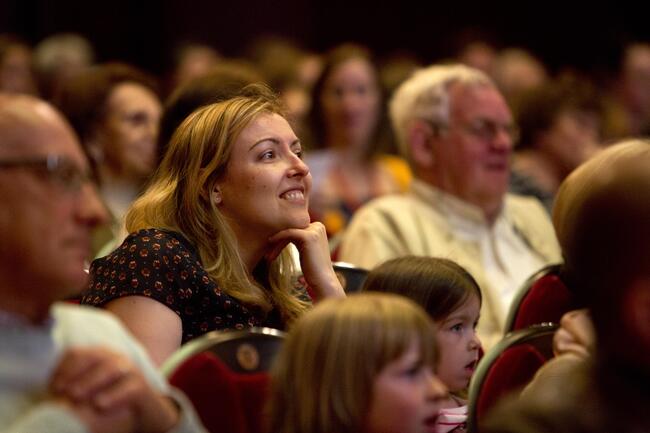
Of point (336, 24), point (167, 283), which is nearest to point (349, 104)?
point (167, 283)

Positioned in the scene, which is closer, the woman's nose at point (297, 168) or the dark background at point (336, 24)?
the woman's nose at point (297, 168)

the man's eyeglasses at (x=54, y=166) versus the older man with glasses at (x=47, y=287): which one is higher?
the man's eyeglasses at (x=54, y=166)

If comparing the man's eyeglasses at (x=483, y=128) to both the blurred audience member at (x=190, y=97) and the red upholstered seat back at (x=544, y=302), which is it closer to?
the blurred audience member at (x=190, y=97)

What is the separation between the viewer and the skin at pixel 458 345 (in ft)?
8.59

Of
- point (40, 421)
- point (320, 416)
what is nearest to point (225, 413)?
point (320, 416)

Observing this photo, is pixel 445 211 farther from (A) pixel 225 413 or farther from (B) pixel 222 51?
(B) pixel 222 51

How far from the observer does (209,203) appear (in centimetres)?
274

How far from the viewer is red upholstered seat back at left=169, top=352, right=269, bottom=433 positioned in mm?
2012

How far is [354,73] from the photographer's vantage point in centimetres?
591

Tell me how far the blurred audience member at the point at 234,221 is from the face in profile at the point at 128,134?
6.36ft

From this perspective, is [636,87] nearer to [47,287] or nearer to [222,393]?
[222,393]

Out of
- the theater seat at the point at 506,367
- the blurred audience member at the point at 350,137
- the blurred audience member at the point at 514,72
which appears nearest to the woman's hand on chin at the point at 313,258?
the theater seat at the point at 506,367

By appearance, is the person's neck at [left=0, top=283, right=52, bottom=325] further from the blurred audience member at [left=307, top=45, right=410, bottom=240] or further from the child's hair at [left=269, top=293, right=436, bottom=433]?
the blurred audience member at [left=307, top=45, right=410, bottom=240]

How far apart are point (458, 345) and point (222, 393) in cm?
77
